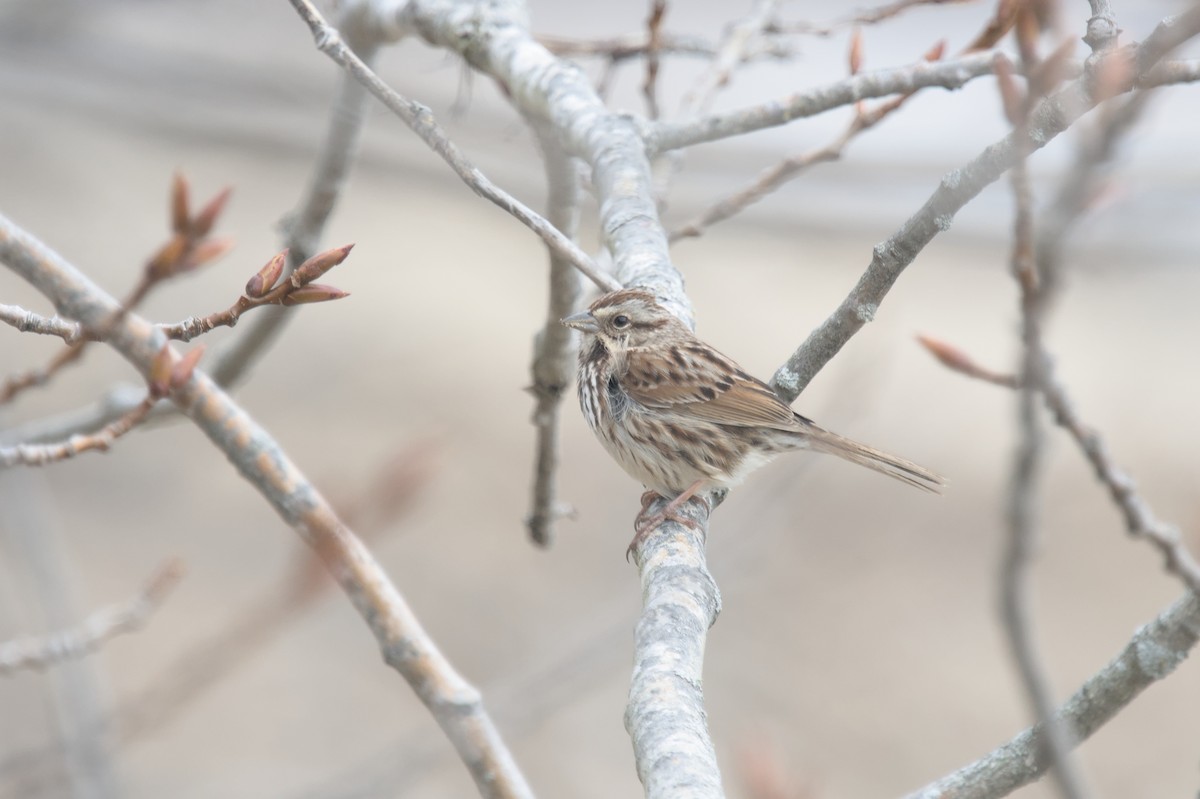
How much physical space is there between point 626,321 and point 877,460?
802 mm

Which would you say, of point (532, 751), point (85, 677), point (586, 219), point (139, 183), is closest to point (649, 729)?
point (85, 677)

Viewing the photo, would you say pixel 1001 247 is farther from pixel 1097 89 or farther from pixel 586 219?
pixel 1097 89

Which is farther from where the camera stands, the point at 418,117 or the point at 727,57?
the point at 727,57

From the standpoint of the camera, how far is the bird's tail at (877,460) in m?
3.35

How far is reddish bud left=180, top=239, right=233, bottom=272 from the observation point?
6.89ft

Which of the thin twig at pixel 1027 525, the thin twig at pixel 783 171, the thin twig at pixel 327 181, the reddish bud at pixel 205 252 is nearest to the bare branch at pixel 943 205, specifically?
the thin twig at pixel 1027 525

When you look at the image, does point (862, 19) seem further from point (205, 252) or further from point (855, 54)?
point (205, 252)

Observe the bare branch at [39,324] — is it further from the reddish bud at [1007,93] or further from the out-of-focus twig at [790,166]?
the out-of-focus twig at [790,166]

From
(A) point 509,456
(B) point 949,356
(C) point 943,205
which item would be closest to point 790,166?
(B) point 949,356

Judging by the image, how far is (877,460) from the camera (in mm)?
3467

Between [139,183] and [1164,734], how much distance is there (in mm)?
9506

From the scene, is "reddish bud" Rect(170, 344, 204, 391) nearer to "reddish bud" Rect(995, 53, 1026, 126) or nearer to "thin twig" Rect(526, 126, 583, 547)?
"thin twig" Rect(526, 126, 583, 547)

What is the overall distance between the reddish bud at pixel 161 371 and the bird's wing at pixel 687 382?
1802 millimetres

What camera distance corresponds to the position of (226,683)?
25.5 feet
